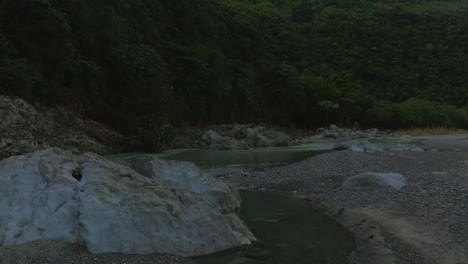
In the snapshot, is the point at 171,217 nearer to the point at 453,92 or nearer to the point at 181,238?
the point at 181,238

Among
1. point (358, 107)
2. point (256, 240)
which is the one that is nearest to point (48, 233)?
point (256, 240)

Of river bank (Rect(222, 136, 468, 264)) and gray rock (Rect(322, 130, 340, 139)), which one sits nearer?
river bank (Rect(222, 136, 468, 264))

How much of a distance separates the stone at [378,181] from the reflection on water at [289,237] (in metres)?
2.11

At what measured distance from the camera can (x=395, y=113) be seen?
8288 centimetres

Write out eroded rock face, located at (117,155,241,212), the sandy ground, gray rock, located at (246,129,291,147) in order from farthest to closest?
gray rock, located at (246,129,291,147) → eroded rock face, located at (117,155,241,212) → the sandy ground

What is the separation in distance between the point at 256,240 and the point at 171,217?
7.49 ft

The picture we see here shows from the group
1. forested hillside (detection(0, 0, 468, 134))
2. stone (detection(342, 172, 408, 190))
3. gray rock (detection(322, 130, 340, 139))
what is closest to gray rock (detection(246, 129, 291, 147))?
forested hillside (detection(0, 0, 468, 134))

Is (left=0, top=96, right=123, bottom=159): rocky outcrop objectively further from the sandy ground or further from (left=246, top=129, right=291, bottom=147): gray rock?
(left=246, top=129, right=291, bottom=147): gray rock

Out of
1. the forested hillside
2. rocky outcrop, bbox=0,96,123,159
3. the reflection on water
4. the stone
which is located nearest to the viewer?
the reflection on water

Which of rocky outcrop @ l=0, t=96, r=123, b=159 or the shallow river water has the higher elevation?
the shallow river water

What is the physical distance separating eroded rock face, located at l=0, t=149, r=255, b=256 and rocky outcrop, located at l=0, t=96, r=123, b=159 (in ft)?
41.8

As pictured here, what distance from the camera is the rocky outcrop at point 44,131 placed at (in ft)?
84.7

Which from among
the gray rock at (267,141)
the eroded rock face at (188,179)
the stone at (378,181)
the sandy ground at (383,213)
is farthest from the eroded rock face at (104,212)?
the gray rock at (267,141)

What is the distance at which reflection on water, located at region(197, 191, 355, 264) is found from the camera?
9023mm
